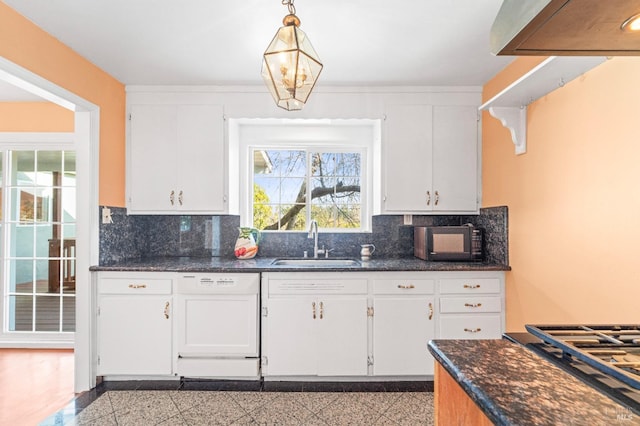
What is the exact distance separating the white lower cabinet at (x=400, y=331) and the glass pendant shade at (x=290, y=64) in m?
1.55

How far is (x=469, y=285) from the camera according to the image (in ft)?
8.83

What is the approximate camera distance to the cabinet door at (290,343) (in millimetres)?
2643

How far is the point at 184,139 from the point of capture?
119 inches

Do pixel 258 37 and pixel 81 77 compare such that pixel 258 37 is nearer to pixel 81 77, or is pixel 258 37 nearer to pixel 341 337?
pixel 81 77

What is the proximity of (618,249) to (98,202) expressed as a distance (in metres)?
3.24

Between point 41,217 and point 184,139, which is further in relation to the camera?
point 41,217

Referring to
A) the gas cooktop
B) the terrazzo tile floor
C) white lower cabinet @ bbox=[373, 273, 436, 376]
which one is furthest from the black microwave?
the gas cooktop

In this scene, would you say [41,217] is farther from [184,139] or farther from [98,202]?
[184,139]

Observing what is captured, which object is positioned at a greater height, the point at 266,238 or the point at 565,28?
the point at 565,28

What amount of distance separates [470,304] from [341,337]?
39.1 inches

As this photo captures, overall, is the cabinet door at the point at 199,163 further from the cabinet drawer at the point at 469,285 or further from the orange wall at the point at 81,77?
the cabinet drawer at the point at 469,285

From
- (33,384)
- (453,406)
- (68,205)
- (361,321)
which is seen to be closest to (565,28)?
(453,406)

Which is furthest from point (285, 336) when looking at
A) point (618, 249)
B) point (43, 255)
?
point (43, 255)

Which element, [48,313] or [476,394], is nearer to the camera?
[476,394]
